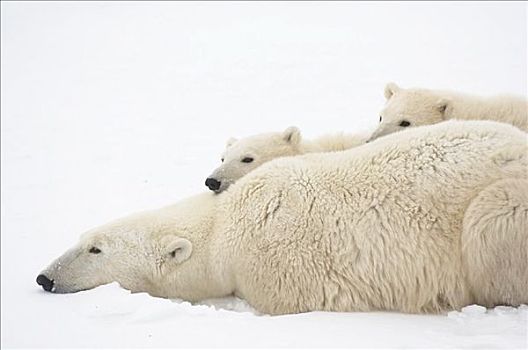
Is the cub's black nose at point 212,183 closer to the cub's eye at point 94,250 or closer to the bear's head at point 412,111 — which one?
the cub's eye at point 94,250

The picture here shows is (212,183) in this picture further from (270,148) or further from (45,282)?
(45,282)

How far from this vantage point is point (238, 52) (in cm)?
1859

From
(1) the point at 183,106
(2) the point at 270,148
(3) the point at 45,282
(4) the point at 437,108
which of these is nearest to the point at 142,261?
(3) the point at 45,282

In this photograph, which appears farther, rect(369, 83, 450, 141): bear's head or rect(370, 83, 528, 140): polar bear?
rect(369, 83, 450, 141): bear's head

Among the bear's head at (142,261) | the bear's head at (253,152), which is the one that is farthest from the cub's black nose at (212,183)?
the bear's head at (142,261)

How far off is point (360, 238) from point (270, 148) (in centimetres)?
217

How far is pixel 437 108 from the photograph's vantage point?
6.96 metres

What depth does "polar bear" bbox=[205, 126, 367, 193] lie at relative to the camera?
21.4 feet

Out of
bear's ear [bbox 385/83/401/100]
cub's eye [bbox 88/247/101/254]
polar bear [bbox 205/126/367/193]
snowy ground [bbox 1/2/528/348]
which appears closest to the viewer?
snowy ground [bbox 1/2/528/348]

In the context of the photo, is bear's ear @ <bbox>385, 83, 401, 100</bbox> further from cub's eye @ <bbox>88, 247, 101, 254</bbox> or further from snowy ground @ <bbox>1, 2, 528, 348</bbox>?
cub's eye @ <bbox>88, 247, 101, 254</bbox>

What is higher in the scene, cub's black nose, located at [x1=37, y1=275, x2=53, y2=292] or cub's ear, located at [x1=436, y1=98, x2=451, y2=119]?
cub's ear, located at [x1=436, y1=98, x2=451, y2=119]

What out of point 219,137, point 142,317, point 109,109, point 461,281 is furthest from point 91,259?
point 109,109

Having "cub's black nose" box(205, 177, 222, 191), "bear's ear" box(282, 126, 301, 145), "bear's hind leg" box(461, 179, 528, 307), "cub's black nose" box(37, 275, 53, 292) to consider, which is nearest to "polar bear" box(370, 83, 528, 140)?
"bear's ear" box(282, 126, 301, 145)

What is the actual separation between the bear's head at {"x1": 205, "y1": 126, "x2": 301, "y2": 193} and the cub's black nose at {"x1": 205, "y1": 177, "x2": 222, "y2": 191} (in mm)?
20
